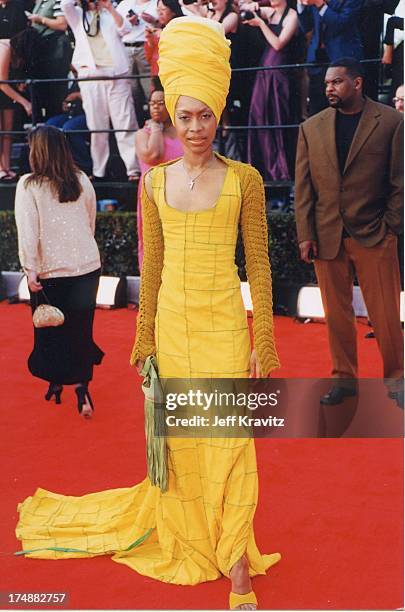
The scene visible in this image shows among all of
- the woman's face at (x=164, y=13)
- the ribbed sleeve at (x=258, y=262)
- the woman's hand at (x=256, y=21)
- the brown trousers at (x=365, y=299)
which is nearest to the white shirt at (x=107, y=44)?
the woman's face at (x=164, y=13)

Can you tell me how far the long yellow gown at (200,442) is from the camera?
229 centimetres

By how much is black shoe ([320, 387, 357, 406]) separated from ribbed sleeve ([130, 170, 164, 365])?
2.20ft

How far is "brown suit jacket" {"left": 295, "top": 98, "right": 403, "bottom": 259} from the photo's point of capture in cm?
334

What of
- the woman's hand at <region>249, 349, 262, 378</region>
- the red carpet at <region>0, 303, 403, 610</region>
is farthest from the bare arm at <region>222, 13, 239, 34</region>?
the woman's hand at <region>249, 349, 262, 378</region>

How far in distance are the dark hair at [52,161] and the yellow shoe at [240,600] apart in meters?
1.90

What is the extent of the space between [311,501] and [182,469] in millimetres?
614

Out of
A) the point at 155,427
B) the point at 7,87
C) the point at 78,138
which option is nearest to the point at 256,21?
the point at 78,138

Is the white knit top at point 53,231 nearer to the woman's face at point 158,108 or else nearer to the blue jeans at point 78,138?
the woman's face at point 158,108

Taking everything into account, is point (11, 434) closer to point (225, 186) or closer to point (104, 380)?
point (104, 380)

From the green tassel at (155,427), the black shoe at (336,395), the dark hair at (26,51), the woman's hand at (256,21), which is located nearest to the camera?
the green tassel at (155,427)

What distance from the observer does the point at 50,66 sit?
421 cm

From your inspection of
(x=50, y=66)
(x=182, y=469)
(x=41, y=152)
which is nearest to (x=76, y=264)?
(x=41, y=152)

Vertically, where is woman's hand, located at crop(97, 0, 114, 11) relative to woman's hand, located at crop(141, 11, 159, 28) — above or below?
above

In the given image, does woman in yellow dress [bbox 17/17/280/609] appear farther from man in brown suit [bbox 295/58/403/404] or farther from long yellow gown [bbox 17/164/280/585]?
man in brown suit [bbox 295/58/403/404]
